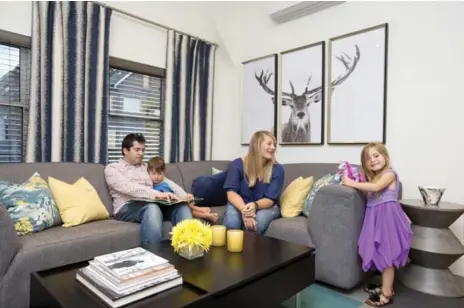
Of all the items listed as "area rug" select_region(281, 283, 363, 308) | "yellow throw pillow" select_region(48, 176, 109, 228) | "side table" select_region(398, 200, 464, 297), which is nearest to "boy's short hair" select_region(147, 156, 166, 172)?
"yellow throw pillow" select_region(48, 176, 109, 228)

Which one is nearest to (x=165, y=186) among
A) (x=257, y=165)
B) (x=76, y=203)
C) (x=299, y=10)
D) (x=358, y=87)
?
(x=76, y=203)

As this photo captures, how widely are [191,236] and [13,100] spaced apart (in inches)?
80.3

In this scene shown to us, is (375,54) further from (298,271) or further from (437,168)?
(298,271)

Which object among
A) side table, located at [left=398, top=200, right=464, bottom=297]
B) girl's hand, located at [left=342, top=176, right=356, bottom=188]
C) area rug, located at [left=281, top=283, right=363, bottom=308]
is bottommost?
area rug, located at [left=281, top=283, right=363, bottom=308]

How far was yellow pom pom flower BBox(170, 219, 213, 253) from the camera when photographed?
1.35m

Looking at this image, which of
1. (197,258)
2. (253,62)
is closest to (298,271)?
(197,258)

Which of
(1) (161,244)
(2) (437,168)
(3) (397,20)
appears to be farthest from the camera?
(3) (397,20)

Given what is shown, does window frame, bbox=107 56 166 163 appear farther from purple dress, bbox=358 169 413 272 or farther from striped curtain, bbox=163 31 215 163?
purple dress, bbox=358 169 413 272

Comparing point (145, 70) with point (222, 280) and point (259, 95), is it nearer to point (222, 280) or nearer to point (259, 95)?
→ point (259, 95)

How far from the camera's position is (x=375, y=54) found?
8.63 feet

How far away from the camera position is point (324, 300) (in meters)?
1.85

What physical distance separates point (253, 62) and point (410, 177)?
2072mm

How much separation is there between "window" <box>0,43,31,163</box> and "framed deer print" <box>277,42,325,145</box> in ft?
7.82

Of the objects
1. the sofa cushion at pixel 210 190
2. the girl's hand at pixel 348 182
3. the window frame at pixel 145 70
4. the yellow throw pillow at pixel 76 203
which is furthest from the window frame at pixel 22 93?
the girl's hand at pixel 348 182
